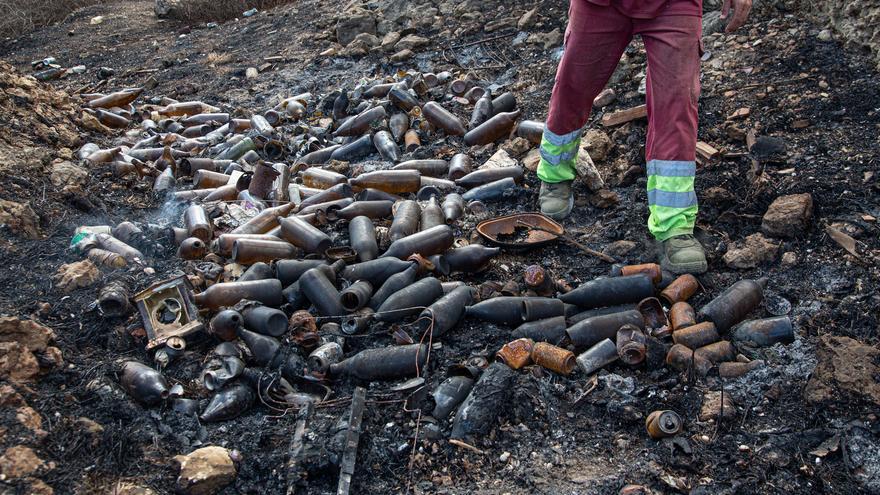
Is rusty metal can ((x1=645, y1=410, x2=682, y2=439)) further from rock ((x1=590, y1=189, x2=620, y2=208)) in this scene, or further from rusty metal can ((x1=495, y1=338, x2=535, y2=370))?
rock ((x1=590, y1=189, x2=620, y2=208))

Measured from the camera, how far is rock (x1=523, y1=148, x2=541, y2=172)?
5379 millimetres

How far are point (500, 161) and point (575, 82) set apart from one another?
4.88 feet

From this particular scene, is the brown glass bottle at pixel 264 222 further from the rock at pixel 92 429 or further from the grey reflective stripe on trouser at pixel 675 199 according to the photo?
the grey reflective stripe on trouser at pixel 675 199

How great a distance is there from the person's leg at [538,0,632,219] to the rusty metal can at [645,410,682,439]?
2.06m

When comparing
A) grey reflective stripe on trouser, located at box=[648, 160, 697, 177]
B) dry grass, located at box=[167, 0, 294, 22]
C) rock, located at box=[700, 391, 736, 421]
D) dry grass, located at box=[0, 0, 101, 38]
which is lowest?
rock, located at box=[700, 391, 736, 421]

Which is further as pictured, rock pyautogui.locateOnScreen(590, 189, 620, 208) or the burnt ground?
rock pyautogui.locateOnScreen(590, 189, 620, 208)

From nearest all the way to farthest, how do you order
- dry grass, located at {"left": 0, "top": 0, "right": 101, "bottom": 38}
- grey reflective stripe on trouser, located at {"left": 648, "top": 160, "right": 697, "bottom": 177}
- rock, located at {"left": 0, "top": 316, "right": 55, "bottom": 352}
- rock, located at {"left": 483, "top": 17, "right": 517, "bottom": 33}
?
rock, located at {"left": 0, "top": 316, "right": 55, "bottom": 352} < grey reflective stripe on trouser, located at {"left": 648, "top": 160, "right": 697, "bottom": 177} < rock, located at {"left": 483, "top": 17, "right": 517, "bottom": 33} < dry grass, located at {"left": 0, "top": 0, "right": 101, "bottom": 38}

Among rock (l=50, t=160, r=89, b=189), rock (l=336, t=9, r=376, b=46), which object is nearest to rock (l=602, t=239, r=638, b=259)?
rock (l=50, t=160, r=89, b=189)

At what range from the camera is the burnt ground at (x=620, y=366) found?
2590 mm

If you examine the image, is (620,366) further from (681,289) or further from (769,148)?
(769,148)

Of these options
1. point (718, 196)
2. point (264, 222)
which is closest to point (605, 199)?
point (718, 196)

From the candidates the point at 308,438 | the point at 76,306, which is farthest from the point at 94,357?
the point at 308,438

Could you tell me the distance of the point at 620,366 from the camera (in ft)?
10.4

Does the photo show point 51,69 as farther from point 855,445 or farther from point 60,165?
point 855,445
